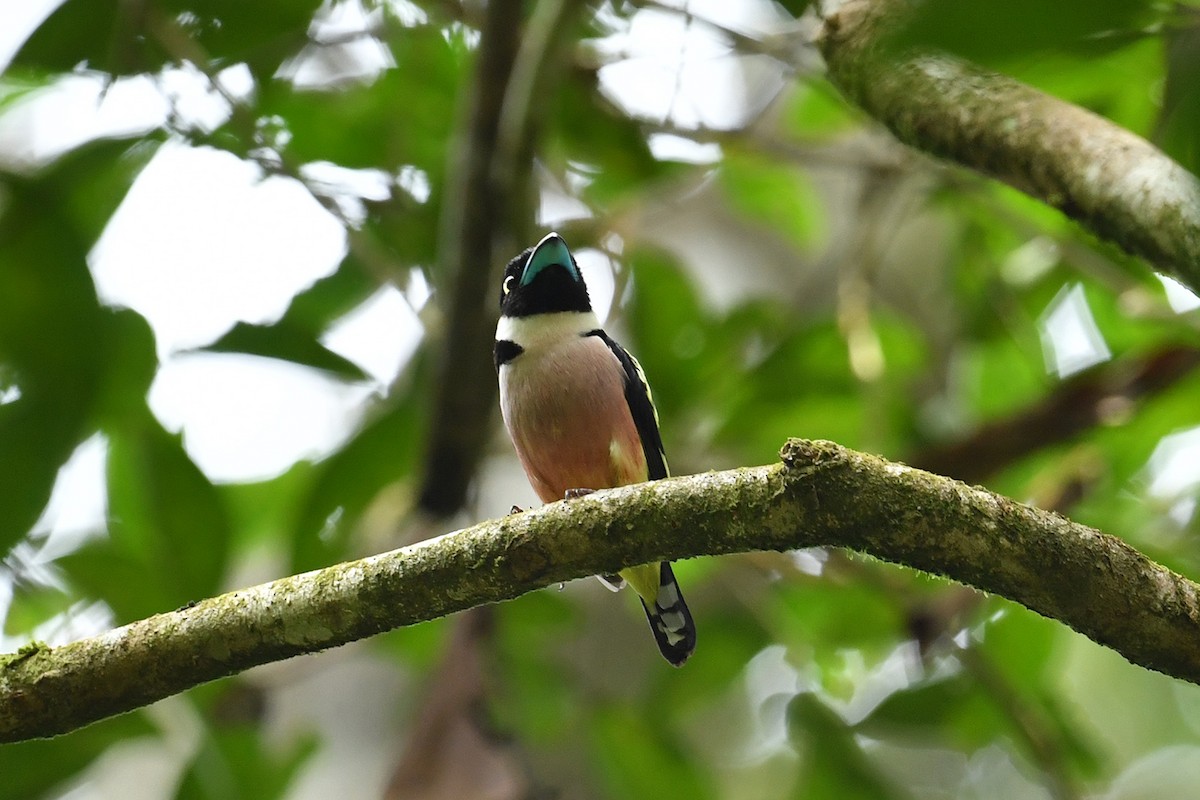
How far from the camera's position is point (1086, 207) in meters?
2.25

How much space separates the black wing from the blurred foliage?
31.7 inches

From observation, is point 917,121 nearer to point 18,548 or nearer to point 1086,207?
point 1086,207

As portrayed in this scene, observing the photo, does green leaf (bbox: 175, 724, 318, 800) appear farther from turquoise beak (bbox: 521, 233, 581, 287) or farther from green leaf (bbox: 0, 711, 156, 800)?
turquoise beak (bbox: 521, 233, 581, 287)

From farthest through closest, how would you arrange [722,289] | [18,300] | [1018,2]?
[722,289], [18,300], [1018,2]

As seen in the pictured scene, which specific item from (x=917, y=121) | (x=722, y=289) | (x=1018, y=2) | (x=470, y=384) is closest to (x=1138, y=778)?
(x=722, y=289)

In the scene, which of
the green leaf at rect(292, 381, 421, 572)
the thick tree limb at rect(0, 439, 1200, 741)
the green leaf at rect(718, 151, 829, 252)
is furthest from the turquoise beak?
the thick tree limb at rect(0, 439, 1200, 741)

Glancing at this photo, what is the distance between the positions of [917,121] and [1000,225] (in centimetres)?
246

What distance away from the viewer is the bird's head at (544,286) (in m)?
4.10

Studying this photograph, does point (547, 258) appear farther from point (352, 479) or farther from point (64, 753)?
point (64, 753)

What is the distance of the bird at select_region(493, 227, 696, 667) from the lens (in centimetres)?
358

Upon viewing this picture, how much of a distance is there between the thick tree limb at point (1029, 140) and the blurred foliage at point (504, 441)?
69 centimetres

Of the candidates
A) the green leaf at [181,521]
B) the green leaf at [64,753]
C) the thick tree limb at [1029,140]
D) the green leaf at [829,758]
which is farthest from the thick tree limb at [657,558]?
the green leaf at [829,758]

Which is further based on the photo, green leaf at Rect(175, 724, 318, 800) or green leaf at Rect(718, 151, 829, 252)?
green leaf at Rect(718, 151, 829, 252)

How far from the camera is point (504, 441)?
5512 millimetres
